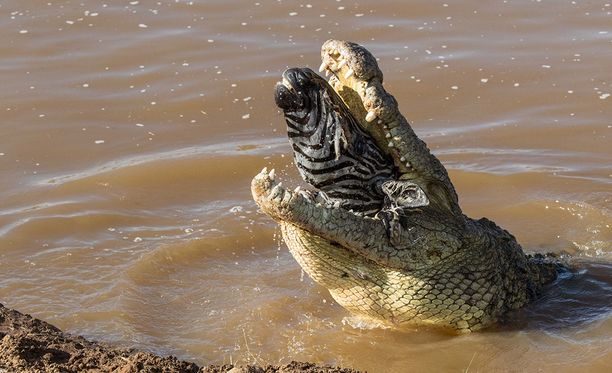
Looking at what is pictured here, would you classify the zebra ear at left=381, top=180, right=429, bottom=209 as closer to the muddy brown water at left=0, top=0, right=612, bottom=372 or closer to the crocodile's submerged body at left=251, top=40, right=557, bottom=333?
the crocodile's submerged body at left=251, top=40, right=557, bottom=333

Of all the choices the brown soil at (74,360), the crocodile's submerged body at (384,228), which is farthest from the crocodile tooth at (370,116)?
the brown soil at (74,360)

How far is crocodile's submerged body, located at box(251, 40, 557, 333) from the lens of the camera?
15.5ft

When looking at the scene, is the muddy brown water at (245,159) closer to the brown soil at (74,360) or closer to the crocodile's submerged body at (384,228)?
the crocodile's submerged body at (384,228)

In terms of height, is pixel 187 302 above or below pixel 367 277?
below

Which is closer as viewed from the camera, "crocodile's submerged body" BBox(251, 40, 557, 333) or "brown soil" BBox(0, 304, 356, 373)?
"brown soil" BBox(0, 304, 356, 373)

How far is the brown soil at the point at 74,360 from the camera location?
4.49m

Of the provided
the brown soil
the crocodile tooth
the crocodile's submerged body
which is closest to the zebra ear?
the crocodile's submerged body

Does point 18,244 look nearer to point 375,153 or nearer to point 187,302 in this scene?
point 187,302

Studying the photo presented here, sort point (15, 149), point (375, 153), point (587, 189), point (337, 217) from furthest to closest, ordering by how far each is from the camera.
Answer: point (15, 149) < point (587, 189) < point (375, 153) < point (337, 217)

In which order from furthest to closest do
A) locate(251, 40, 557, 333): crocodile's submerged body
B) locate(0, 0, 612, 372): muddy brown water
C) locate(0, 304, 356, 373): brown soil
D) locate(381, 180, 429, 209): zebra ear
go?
1. locate(0, 0, 612, 372): muddy brown water
2. locate(381, 180, 429, 209): zebra ear
3. locate(251, 40, 557, 333): crocodile's submerged body
4. locate(0, 304, 356, 373): brown soil

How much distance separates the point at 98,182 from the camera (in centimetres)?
812

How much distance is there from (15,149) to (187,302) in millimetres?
3163

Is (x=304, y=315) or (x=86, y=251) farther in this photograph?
(x=86, y=251)

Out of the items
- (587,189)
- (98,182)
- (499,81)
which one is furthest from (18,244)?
(499,81)
